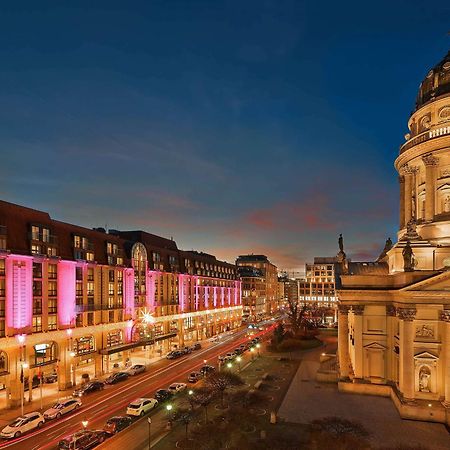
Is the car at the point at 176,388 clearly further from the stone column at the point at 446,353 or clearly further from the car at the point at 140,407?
the stone column at the point at 446,353

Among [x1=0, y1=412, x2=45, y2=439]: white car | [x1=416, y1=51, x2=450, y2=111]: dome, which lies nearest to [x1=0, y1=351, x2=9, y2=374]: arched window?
[x1=0, y1=412, x2=45, y2=439]: white car

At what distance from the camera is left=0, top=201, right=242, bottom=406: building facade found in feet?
169

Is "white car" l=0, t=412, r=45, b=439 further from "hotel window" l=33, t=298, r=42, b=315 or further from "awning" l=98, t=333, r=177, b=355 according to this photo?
"awning" l=98, t=333, r=177, b=355

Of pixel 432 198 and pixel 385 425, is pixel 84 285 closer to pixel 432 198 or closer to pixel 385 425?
pixel 385 425

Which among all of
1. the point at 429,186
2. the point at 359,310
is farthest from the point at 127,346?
the point at 429,186

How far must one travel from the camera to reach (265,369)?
65.6m

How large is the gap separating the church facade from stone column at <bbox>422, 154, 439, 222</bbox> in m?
0.13

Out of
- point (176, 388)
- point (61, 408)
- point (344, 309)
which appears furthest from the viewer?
point (344, 309)

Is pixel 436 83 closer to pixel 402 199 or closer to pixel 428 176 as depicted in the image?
pixel 428 176

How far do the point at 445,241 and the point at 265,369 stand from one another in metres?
33.2

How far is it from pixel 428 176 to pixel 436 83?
14.6 meters

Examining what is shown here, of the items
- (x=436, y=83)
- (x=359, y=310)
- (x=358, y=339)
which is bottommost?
(x=358, y=339)

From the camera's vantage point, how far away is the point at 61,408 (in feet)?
149

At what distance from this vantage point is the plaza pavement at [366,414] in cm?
3572
